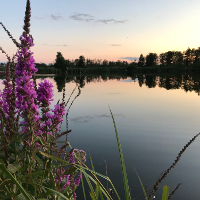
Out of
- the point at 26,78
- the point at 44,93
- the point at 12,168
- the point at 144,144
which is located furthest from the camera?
the point at 144,144

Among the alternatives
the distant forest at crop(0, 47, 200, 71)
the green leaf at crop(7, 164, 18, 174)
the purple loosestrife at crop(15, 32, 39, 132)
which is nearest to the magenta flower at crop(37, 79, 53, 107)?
the purple loosestrife at crop(15, 32, 39, 132)

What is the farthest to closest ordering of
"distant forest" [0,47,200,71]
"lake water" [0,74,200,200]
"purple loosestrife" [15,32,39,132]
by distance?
1. "distant forest" [0,47,200,71]
2. "lake water" [0,74,200,200]
3. "purple loosestrife" [15,32,39,132]

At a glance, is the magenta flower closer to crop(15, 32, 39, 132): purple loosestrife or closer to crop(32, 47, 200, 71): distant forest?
crop(15, 32, 39, 132): purple loosestrife

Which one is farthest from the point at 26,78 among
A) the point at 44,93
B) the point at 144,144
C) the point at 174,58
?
the point at 174,58

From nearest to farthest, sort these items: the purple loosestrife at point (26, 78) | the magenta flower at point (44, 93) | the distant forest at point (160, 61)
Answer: the purple loosestrife at point (26, 78)
the magenta flower at point (44, 93)
the distant forest at point (160, 61)

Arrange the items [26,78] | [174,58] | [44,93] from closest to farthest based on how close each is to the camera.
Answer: [26,78] < [44,93] < [174,58]

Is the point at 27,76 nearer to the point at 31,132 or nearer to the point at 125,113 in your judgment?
the point at 31,132

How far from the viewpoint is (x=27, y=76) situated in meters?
1.23

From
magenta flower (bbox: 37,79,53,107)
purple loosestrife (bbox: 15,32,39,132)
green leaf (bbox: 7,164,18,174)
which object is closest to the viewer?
green leaf (bbox: 7,164,18,174)

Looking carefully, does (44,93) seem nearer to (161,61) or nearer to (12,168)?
(12,168)

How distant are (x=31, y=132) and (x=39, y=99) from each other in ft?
1.05

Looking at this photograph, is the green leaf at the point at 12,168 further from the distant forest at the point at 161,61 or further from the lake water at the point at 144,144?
the distant forest at the point at 161,61

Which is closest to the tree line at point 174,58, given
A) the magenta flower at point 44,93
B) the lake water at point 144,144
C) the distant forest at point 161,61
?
the distant forest at point 161,61

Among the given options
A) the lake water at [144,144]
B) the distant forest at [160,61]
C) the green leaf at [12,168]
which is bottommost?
the lake water at [144,144]
